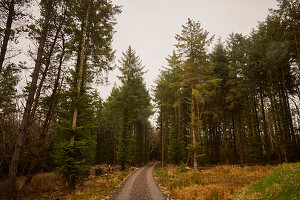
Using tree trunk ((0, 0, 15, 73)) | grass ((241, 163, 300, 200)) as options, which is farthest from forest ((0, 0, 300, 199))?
grass ((241, 163, 300, 200))

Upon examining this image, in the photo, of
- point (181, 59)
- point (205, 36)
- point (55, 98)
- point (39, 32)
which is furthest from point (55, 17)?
point (205, 36)

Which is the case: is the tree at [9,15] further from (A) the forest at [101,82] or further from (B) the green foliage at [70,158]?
(B) the green foliage at [70,158]

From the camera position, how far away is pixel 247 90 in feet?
63.7

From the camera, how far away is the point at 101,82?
12.6 m

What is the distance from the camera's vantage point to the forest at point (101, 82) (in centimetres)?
949

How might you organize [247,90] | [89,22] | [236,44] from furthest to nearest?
[236,44] < [247,90] < [89,22]

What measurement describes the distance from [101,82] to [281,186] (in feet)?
41.3

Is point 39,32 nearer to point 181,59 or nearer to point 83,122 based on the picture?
point 83,122

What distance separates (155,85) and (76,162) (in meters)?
21.7

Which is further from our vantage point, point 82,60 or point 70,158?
point 82,60

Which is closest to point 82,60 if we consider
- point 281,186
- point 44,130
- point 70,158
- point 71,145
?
point 44,130

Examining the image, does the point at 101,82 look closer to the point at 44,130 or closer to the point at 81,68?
the point at 81,68

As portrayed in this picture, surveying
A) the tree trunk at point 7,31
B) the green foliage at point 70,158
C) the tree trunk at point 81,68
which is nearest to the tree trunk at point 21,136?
the tree trunk at point 7,31

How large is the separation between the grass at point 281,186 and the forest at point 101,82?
8591 millimetres
